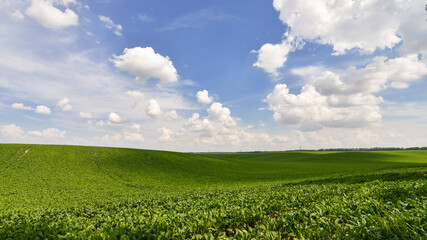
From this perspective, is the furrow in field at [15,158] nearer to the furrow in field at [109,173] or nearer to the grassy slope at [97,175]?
the grassy slope at [97,175]

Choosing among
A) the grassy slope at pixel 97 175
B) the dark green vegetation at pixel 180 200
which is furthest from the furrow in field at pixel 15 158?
the dark green vegetation at pixel 180 200

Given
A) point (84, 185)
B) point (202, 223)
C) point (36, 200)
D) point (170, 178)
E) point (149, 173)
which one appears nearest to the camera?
point (202, 223)

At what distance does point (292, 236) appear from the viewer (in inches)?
279

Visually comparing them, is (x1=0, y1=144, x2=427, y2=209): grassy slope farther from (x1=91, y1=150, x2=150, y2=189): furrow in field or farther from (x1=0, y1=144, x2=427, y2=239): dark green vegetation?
(x1=0, y1=144, x2=427, y2=239): dark green vegetation

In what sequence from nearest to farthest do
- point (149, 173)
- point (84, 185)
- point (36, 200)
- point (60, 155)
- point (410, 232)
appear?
point (410, 232) → point (36, 200) → point (84, 185) → point (149, 173) → point (60, 155)

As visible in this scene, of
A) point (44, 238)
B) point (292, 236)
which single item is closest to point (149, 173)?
point (44, 238)

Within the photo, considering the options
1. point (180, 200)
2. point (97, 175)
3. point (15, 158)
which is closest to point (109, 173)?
point (97, 175)

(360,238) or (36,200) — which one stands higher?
(360,238)

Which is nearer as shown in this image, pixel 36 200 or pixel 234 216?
pixel 234 216

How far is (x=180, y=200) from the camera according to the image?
1977 centimetres

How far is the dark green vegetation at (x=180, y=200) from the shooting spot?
286 inches

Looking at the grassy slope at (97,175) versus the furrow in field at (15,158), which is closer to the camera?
the grassy slope at (97,175)

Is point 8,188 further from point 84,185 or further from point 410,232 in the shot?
point 410,232

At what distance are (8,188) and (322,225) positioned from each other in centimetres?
5163
